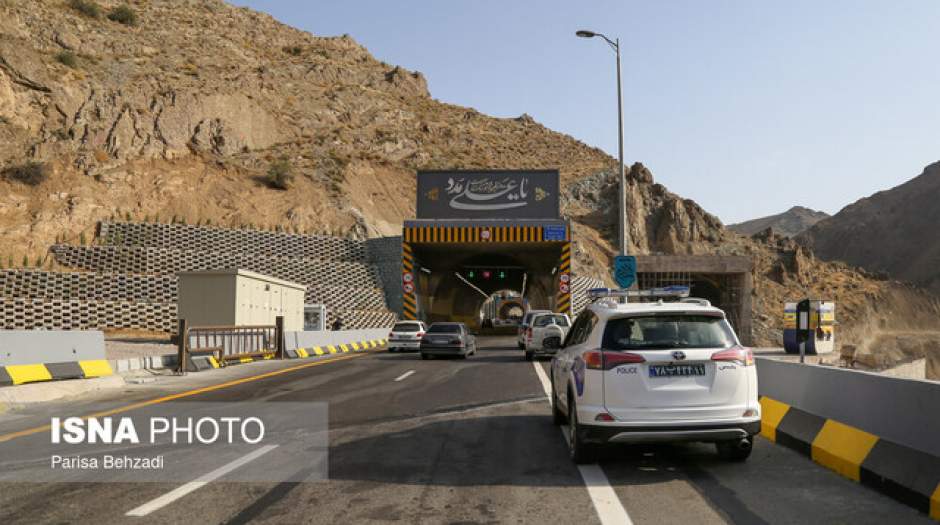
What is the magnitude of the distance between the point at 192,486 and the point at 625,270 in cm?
1740

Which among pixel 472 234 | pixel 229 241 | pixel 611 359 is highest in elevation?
pixel 229 241

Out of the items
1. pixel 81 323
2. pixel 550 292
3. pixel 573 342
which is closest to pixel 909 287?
pixel 550 292

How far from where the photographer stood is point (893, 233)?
12962cm

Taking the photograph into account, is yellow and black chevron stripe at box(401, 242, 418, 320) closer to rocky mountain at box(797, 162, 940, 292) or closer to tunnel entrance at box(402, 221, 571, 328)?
tunnel entrance at box(402, 221, 571, 328)

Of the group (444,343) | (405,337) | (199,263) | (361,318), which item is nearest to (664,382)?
(444,343)

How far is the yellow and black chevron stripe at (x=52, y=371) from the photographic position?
Answer: 12594 millimetres

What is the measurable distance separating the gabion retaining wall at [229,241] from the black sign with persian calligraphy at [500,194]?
52.7 feet

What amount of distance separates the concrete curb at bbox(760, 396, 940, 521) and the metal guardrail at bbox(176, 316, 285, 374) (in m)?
14.7

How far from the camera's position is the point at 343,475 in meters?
7.36

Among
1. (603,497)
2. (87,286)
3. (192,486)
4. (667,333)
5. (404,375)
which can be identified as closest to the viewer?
(603,497)

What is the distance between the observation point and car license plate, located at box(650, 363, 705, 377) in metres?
7.52

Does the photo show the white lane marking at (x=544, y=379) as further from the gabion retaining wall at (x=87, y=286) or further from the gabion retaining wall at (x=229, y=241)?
the gabion retaining wall at (x=229, y=241)

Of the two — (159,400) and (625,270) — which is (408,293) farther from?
(159,400)

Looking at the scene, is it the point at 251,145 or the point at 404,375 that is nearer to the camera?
the point at 404,375
